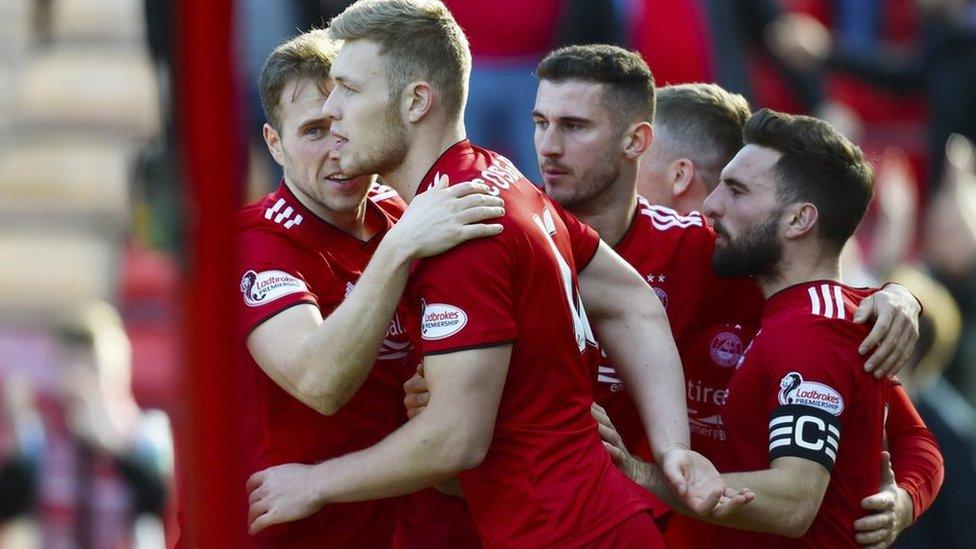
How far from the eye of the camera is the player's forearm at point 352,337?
10.2ft

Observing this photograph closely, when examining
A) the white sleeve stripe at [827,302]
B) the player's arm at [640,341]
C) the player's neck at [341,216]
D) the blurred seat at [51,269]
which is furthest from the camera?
the blurred seat at [51,269]

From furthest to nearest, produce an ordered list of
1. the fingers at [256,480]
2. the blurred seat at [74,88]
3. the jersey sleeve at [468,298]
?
the blurred seat at [74,88] → the fingers at [256,480] → the jersey sleeve at [468,298]

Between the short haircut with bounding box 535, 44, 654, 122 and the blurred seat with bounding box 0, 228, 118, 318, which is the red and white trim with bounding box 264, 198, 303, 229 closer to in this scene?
the blurred seat with bounding box 0, 228, 118, 318

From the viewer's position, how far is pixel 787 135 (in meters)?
3.81

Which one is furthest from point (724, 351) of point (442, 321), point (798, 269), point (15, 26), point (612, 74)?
point (15, 26)

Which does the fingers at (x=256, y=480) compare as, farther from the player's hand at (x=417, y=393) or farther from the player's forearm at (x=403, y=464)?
the player's hand at (x=417, y=393)


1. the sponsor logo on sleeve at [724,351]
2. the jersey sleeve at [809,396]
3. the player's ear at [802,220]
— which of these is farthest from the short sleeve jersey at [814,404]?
the sponsor logo on sleeve at [724,351]

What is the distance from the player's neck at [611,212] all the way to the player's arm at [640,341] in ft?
1.11

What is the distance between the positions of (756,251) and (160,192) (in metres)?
2.00

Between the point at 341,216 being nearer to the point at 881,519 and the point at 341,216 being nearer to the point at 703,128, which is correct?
the point at 703,128

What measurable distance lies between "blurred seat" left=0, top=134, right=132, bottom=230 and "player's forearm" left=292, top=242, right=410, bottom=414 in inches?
30.0

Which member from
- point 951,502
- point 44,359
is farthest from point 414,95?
point 951,502

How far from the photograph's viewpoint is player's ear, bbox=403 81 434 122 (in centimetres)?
328

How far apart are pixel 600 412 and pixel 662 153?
1142 mm
